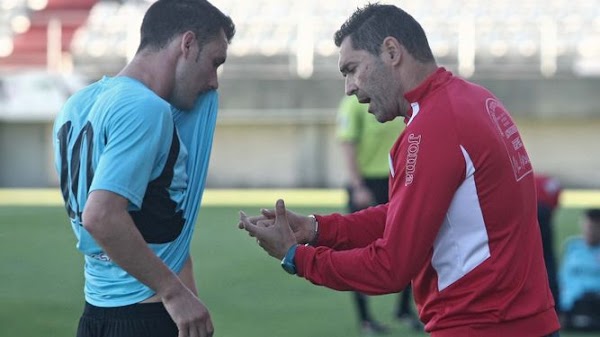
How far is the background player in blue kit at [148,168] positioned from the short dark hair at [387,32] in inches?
18.3

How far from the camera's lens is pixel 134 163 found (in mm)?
3391

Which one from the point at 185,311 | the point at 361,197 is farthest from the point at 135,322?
the point at 361,197

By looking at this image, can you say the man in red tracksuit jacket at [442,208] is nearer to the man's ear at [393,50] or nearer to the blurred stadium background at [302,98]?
the man's ear at [393,50]

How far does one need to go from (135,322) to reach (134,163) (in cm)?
60

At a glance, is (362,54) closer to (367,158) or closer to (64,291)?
(367,158)

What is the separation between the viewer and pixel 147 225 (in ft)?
11.9

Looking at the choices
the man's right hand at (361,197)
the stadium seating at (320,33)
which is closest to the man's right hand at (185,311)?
the man's right hand at (361,197)

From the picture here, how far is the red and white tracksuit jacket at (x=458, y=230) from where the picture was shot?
3.39m

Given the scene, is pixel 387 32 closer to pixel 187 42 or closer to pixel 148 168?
pixel 187 42

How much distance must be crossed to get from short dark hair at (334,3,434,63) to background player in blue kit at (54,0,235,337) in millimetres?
464

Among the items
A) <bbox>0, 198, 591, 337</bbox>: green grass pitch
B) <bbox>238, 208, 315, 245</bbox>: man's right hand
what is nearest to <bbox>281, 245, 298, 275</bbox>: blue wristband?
<bbox>238, 208, 315, 245</bbox>: man's right hand

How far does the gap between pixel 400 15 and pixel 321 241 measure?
877mm

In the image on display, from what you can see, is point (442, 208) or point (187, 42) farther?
point (187, 42)

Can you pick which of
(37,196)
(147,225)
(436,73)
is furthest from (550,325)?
(37,196)
